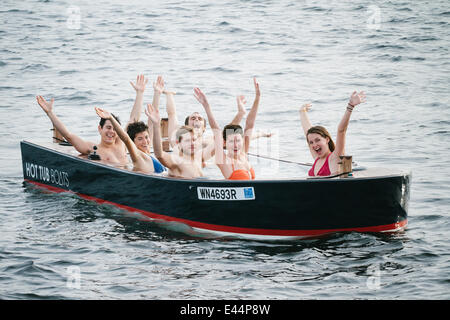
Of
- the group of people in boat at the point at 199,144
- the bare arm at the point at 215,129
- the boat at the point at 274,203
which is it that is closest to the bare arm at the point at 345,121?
the group of people in boat at the point at 199,144

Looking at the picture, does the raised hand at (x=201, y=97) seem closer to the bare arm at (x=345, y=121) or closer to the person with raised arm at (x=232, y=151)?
the person with raised arm at (x=232, y=151)

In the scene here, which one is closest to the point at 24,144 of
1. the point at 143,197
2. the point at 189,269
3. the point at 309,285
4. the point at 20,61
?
the point at 143,197

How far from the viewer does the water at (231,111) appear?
21.9ft

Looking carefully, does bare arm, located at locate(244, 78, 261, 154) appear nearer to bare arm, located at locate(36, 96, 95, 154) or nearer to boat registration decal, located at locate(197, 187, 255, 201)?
boat registration decal, located at locate(197, 187, 255, 201)

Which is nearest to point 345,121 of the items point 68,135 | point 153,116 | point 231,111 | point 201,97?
point 201,97

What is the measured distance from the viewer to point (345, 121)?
7.11m

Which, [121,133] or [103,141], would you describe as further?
[103,141]

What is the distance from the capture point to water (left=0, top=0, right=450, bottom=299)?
669 cm

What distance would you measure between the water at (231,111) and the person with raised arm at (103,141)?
0.65 m

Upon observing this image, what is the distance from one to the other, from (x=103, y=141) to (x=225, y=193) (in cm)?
227

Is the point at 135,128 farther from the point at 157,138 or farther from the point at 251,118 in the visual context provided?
the point at 251,118

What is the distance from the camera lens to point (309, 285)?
646cm

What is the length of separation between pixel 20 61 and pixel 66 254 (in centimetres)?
1392

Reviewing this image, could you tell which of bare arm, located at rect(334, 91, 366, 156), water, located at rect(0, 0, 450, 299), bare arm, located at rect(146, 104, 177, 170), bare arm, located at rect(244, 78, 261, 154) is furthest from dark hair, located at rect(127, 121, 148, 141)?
bare arm, located at rect(334, 91, 366, 156)
